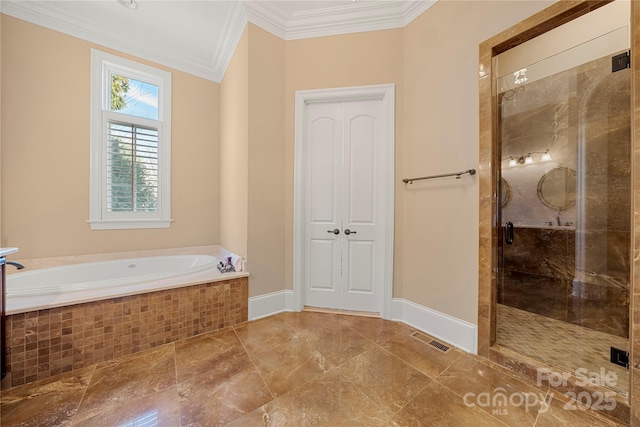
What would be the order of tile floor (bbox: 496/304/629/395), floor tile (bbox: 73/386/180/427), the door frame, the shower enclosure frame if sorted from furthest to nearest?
the door frame
tile floor (bbox: 496/304/629/395)
the shower enclosure frame
floor tile (bbox: 73/386/180/427)

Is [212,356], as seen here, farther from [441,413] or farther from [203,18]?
[203,18]

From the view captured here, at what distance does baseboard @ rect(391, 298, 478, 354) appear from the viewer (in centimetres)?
179

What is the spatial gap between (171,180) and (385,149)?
2.73 metres

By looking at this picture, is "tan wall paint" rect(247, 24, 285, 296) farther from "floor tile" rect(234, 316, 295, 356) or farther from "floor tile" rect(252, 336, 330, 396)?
"floor tile" rect(252, 336, 330, 396)

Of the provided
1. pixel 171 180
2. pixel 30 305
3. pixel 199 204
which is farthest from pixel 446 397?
pixel 171 180

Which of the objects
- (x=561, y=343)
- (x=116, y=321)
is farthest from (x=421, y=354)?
(x=116, y=321)

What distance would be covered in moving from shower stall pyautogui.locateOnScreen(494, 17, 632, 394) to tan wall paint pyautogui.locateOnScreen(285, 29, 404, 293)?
0.82m

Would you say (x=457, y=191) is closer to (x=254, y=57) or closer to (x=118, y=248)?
(x=254, y=57)

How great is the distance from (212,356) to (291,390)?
71 cm

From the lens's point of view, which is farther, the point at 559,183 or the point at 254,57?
the point at 559,183

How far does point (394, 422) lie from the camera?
3.82 ft

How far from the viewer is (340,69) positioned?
2354mm

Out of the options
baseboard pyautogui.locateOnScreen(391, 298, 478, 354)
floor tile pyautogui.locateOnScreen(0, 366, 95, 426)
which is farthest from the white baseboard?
floor tile pyautogui.locateOnScreen(0, 366, 95, 426)

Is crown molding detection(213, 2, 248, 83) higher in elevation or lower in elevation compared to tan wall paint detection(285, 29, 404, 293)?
higher
